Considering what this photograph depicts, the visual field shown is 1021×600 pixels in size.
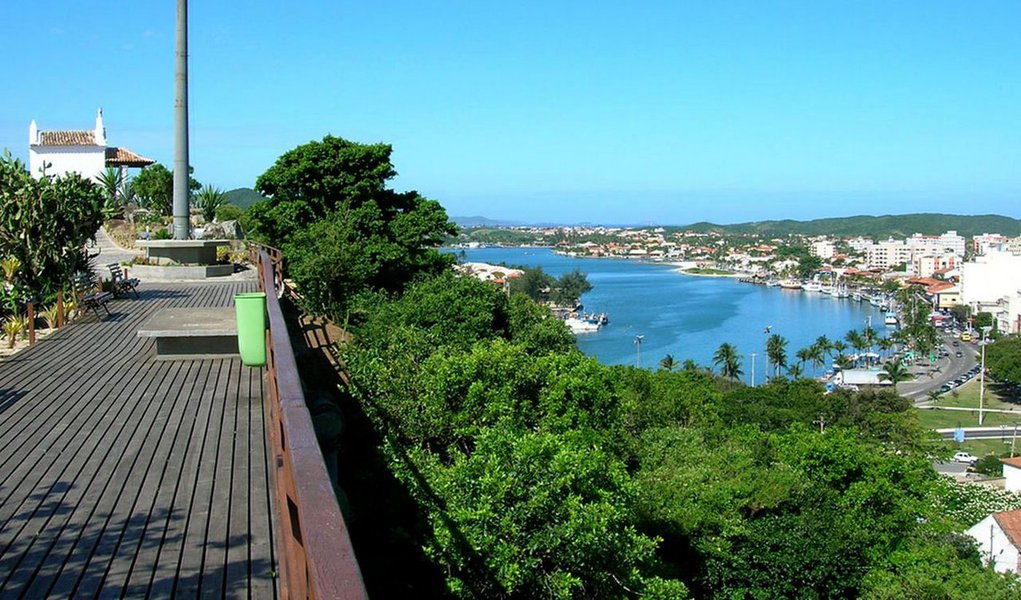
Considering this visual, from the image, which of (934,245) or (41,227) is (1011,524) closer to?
(41,227)

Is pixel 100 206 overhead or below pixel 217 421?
overhead

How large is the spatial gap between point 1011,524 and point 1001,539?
1.72 ft

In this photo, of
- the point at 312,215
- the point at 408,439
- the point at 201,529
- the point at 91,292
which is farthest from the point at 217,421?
the point at 312,215

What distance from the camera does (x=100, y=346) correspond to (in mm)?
9852

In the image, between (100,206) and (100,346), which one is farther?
(100,206)

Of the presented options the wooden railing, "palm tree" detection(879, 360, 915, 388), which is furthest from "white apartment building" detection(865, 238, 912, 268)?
the wooden railing

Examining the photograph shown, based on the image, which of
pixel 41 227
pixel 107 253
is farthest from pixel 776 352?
pixel 41 227

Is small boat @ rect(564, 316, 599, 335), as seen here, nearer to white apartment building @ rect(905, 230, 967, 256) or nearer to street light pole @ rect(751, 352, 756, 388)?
street light pole @ rect(751, 352, 756, 388)

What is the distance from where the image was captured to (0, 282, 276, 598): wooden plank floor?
12.0 feet

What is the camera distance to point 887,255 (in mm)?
183875

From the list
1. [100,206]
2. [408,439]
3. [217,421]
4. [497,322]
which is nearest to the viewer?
[217,421]

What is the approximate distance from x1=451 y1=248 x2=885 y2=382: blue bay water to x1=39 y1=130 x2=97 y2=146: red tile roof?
27695mm

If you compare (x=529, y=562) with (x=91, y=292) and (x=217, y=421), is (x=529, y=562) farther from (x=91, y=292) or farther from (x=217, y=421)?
(x=91, y=292)

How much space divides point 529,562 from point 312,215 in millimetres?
18082
